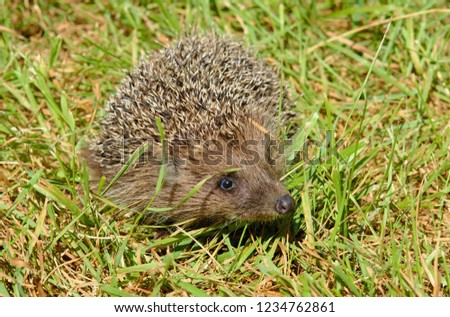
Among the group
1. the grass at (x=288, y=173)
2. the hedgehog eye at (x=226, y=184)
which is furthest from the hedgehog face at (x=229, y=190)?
the grass at (x=288, y=173)

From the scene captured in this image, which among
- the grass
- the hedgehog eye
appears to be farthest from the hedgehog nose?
Result: the hedgehog eye

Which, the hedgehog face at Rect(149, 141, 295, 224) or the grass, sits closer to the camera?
the grass

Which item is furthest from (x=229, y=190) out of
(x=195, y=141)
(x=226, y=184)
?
(x=195, y=141)

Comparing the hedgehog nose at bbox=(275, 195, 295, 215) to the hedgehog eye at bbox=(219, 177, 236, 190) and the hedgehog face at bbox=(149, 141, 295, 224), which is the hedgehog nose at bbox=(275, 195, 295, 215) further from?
the hedgehog eye at bbox=(219, 177, 236, 190)

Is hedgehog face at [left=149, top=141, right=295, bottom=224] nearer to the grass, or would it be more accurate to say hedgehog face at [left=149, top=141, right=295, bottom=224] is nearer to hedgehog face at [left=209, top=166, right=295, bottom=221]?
hedgehog face at [left=209, top=166, right=295, bottom=221]

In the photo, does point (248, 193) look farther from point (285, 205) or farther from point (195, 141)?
point (195, 141)

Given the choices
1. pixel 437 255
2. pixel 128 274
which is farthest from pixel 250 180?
pixel 437 255

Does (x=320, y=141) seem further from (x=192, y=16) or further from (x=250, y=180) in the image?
(x=192, y=16)
